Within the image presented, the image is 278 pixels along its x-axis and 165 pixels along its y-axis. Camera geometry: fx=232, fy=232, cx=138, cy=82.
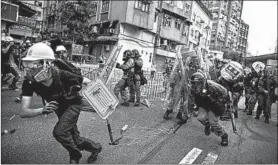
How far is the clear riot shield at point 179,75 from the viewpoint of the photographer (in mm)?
4855

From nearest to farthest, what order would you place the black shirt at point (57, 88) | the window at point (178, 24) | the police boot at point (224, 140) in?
the black shirt at point (57, 88), the police boot at point (224, 140), the window at point (178, 24)

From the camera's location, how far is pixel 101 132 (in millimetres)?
3693

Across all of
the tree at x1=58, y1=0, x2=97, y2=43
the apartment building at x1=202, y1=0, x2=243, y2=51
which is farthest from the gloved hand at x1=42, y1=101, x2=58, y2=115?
the apartment building at x1=202, y1=0, x2=243, y2=51

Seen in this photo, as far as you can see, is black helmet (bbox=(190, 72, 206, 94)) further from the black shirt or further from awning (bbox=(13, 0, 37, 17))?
awning (bbox=(13, 0, 37, 17))

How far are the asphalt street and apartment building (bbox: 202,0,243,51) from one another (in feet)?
147

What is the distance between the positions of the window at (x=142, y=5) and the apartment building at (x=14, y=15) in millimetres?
9003

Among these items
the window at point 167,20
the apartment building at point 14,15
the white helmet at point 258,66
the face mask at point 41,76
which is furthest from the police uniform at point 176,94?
the window at point 167,20

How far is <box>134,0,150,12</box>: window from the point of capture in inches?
754

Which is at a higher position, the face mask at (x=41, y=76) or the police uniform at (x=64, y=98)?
the face mask at (x=41, y=76)

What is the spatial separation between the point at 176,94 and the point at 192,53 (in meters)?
0.98

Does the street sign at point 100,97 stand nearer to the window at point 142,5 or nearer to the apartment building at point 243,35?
the apartment building at point 243,35

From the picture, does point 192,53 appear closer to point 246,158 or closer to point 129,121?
point 129,121

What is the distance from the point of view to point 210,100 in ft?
12.2

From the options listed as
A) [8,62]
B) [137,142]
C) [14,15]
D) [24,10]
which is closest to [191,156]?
[137,142]
